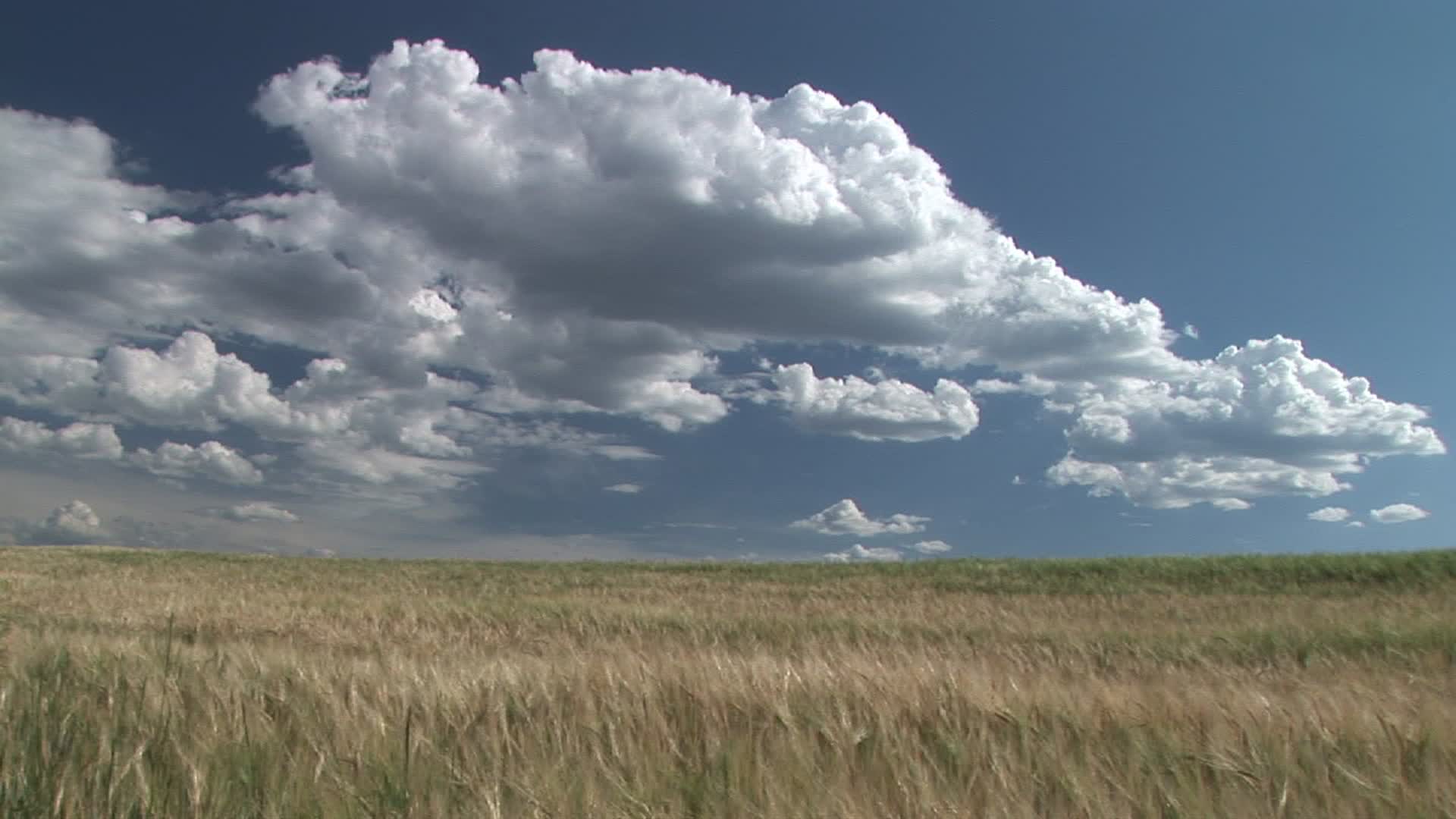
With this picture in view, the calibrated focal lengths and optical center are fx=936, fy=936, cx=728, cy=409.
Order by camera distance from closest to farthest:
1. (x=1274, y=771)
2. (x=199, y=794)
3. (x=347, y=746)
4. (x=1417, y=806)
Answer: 1. (x=1417, y=806)
2. (x=199, y=794)
3. (x=1274, y=771)
4. (x=347, y=746)

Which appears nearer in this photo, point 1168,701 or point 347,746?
point 347,746

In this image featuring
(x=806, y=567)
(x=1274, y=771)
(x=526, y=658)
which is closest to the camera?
(x=1274, y=771)

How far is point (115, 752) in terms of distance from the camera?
2.84m

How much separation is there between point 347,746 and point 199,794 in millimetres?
527

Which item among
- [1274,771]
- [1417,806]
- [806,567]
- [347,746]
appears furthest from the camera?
[806,567]

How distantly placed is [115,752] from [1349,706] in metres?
4.25

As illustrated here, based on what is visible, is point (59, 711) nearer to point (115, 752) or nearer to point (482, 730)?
point (115, 752)

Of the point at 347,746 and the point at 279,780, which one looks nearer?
the point at 279,780

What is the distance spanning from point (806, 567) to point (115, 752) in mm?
30721

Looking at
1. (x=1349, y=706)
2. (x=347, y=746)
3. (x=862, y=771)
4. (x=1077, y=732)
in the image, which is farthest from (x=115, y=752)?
(x=1349, y=706)

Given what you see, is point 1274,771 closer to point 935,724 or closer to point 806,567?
point 935,724

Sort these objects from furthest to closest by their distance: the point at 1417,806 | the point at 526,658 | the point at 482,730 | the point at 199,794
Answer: the point at 526,658 < the point at 482,730 < the point at 199,794 < the point at 1417,806

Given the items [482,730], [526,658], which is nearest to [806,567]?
[526,658]

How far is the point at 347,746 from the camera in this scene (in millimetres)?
3082
